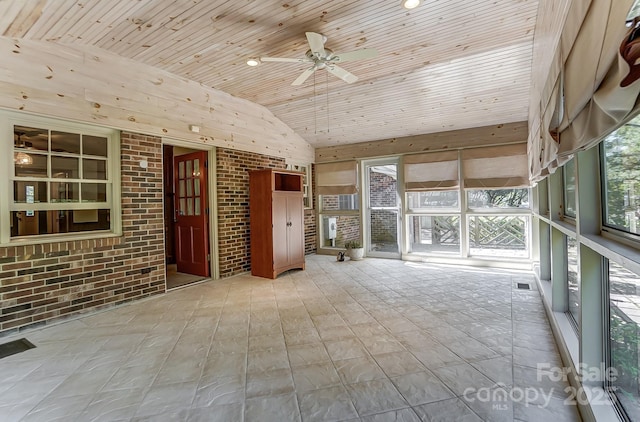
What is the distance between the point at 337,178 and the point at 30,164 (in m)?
5.01

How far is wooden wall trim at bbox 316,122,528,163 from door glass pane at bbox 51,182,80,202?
4656 millimetres

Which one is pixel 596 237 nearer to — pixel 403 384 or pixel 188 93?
pixel 403 384

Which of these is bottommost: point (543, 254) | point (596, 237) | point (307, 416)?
point (307, 416)

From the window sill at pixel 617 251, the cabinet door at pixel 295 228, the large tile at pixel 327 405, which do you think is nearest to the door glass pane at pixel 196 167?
the cabinet door at pixel 295 228

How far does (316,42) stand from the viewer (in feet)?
8.76

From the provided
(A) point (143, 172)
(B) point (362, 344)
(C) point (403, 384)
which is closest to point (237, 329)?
(B) point (362, 344)

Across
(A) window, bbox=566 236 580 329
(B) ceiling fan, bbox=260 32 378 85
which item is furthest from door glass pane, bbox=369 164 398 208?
(A) window, bbox=566 236 580 329

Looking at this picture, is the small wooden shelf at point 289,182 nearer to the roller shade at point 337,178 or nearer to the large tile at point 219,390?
the roller shade at point 337,178

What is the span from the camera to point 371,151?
6.16 meters

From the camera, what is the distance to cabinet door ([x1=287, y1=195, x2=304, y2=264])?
5051 millimetres

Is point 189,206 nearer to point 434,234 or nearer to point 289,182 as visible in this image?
point 289,182

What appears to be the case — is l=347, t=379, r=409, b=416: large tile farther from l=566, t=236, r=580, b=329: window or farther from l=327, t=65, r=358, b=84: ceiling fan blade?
l=327, t=65, r=358, b=84: ceiling fan blade

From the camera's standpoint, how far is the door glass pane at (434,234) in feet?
18.1

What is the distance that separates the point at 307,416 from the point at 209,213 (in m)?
3.78
